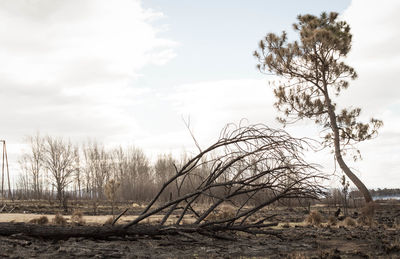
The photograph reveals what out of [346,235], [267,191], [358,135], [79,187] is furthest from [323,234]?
[79,187]

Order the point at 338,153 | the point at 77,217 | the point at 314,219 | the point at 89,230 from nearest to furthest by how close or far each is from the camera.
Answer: the point at 89,230, the point at 314,219, the point at 77,217, the point at 338,153

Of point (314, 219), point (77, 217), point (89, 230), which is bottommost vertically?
point (314, 219)

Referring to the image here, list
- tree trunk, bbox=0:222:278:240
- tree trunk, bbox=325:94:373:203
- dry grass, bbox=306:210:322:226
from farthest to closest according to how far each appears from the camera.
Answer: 1. tree trunk, bbox=325:94:373:203
2. dry grass, bbox=306:210:322:226
3. tree trunk, bbox=0:222:278:240

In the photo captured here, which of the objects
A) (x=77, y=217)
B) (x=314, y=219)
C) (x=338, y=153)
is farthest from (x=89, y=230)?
(x=338, y=153)

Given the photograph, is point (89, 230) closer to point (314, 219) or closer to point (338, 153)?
point (314, 219)

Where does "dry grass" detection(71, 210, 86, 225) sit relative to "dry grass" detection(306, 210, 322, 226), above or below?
above

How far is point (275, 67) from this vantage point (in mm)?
19812

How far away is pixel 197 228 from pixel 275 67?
1473 centimetres

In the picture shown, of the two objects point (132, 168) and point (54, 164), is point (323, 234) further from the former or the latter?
point (132, 168)

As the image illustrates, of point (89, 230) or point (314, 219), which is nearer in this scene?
point (89, 230)

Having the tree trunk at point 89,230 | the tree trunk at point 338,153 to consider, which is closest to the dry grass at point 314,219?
the tree trunk at point 89,230

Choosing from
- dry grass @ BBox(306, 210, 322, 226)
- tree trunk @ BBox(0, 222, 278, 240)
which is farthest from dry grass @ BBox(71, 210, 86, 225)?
dry grass @ BBox(306, 210, 322, 226)

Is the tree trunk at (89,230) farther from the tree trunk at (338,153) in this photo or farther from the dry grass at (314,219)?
the tree trunk at (338,153)

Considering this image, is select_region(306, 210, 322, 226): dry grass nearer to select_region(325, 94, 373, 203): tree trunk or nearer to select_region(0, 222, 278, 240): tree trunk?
select_region(0, 222, 278, 240): tree trunk
